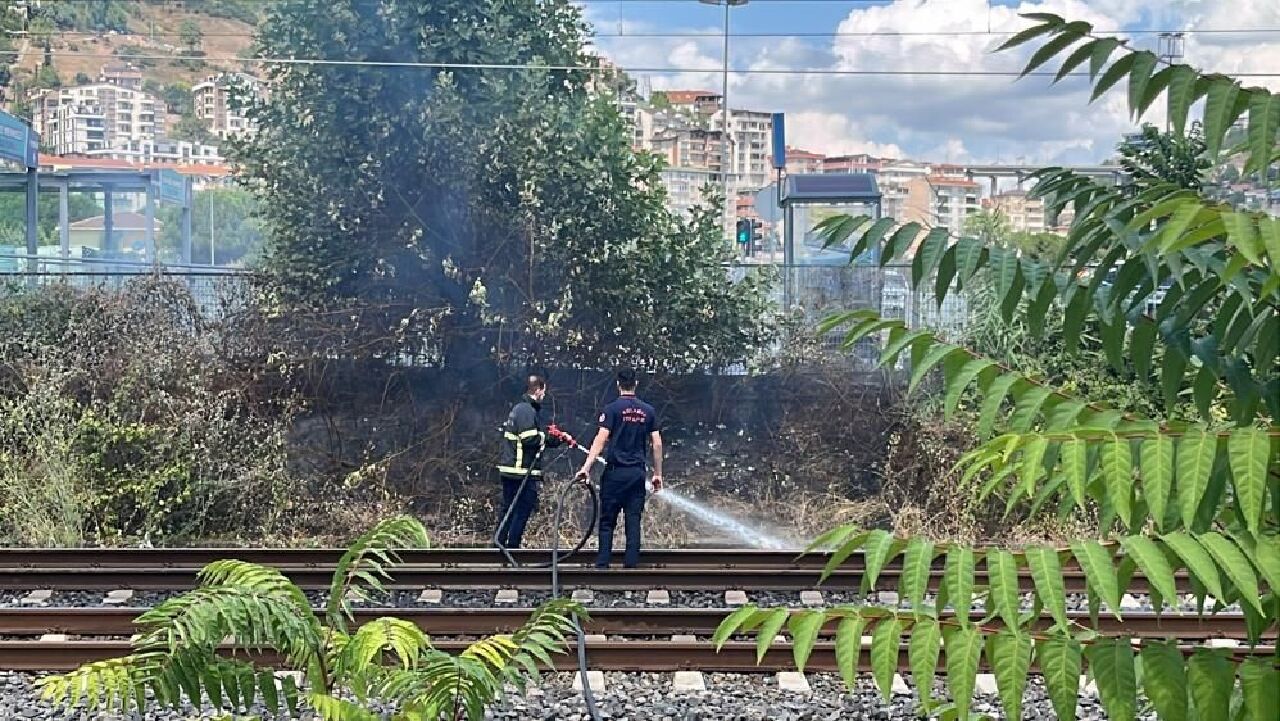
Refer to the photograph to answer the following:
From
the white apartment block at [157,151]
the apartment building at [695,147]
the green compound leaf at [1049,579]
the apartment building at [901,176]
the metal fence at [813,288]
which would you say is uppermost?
the white apartment block at [157,151]

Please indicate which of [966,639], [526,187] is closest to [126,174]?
[526,187]

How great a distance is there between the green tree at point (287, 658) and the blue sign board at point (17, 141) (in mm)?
22334

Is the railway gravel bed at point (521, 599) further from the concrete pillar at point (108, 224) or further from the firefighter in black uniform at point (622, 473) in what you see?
the concrete pillar at point (108, 224)

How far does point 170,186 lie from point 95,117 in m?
47.6

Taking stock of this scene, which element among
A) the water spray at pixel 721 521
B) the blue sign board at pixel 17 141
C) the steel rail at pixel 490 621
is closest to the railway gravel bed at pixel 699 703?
the steel rail at pixel 490 621

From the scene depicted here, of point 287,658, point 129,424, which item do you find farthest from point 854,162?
point 287,658

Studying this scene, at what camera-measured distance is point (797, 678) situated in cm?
872

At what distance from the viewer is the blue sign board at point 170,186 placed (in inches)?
1003

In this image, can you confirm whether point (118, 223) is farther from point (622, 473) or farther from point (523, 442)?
point (622, 473)

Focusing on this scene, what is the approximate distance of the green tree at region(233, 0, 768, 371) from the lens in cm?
1698

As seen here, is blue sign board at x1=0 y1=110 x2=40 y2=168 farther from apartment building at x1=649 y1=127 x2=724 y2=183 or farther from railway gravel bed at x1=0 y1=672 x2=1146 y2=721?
railway gravel bed at x1=0 y1=672 x2=1146 y2=721

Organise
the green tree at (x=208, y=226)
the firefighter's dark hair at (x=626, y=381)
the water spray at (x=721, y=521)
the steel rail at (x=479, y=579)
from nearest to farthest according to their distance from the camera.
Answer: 1. the steel rail at (x=479, y=579)
2. the firefighter's dark hair at (x=626, y=381)
3. the water spray at (x=721, y=521)
4. the green tree at (x=208, y=226)

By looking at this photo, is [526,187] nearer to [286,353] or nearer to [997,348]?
[286,353]

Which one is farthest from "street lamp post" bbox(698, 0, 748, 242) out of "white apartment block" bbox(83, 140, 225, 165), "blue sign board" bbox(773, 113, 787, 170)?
"white apartment block" bbox(83, 140, 225, 165)
